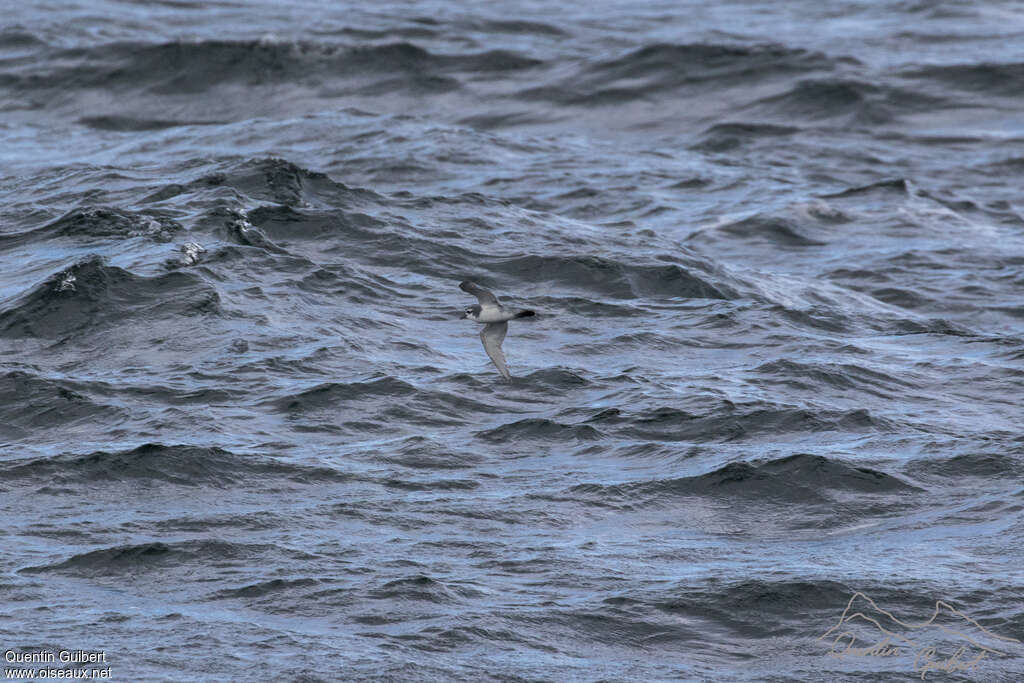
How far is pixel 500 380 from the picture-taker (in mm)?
16031

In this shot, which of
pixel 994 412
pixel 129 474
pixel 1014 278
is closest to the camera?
pixel 129 474

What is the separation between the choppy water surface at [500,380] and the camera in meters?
11.6

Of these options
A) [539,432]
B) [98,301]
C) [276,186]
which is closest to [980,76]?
[276,186]

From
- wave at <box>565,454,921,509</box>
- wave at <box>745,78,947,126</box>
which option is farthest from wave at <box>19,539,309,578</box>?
wave at <box>745,78,947,126</box>

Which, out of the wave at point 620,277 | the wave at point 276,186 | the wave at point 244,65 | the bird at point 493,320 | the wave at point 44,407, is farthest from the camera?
the wave at point 244,65

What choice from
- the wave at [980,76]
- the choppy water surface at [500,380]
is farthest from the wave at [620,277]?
the wave at [980,76]

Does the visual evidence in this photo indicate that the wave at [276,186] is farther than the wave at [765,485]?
Yes

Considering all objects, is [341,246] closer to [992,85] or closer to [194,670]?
[194,670]

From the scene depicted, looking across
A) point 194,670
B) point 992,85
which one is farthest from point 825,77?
point 194,670

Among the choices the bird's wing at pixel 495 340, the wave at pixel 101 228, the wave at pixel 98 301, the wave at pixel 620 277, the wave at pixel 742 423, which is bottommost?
the wave at pixel 742 423

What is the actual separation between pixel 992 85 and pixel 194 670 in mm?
25056

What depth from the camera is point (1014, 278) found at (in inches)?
822

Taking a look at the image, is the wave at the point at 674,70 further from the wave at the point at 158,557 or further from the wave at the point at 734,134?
the wave at the point at 158,557

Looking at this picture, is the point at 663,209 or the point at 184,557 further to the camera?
the point at 663,209
